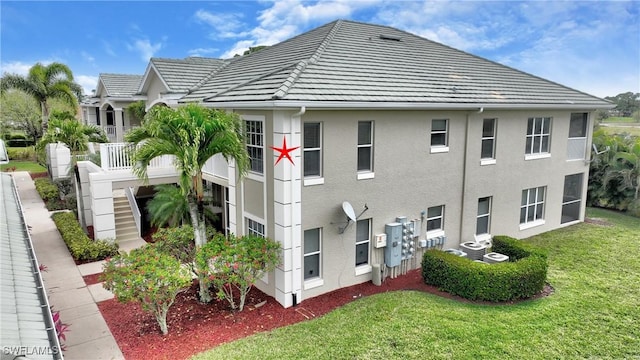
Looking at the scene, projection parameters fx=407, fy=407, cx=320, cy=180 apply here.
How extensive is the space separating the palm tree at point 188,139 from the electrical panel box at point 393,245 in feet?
15.9

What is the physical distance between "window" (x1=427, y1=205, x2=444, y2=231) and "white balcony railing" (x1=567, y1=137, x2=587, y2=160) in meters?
7.97

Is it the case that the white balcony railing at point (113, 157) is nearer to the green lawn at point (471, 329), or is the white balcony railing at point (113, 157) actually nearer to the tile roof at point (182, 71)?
the tile roof at point (182, 71)

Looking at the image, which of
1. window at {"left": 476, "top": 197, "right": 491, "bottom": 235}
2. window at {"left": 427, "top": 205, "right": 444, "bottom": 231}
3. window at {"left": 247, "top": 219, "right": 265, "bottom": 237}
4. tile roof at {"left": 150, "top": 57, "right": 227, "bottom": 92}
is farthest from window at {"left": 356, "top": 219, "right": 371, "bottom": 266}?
tile roof at {"left": 150, "top": 57, "right": 227, "bottom": 92}

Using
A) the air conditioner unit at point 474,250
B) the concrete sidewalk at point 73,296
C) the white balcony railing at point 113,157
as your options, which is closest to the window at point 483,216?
the air conditioner unit at point 474,250

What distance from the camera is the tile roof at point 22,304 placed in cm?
389

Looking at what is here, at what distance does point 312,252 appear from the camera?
11.0 meters

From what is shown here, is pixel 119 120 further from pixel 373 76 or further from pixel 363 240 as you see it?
pixel 363 240

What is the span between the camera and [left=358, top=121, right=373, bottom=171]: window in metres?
11.5

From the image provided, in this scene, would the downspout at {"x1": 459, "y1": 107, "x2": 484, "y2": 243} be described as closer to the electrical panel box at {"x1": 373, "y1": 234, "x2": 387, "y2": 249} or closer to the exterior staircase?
the electrical panel box at {"x1": 373, "y1": 234, "x2": 387, "y2": 249}

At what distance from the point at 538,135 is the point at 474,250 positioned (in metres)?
6.18

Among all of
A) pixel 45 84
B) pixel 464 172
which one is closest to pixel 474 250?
pixel 464 172

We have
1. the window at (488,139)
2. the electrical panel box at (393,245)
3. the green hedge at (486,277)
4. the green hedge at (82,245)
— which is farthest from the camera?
the window at (488,139)

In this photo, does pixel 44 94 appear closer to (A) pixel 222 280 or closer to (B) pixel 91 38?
(B) pixel 91 38

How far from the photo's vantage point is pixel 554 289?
11.6 metres
